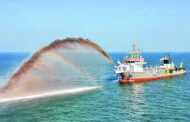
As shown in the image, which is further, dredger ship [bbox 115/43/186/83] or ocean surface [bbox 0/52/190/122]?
dredger ship [bbox 115/43/186/83]

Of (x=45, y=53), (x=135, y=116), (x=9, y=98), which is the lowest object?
(x=135, y=116)

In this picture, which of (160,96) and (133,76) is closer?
(160,96)

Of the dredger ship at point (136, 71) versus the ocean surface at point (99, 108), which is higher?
the dredger ship at point (136, 71)

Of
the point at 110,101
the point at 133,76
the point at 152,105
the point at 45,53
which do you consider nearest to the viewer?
the point at 45,53

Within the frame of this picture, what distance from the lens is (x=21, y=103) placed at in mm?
65812

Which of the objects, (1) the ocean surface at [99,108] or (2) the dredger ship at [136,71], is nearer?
(1) the ocean surface at [99,108]

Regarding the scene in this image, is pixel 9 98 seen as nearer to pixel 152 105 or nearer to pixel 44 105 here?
pixel 44 105

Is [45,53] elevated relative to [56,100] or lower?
elevated

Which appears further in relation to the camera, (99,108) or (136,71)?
(136,71)

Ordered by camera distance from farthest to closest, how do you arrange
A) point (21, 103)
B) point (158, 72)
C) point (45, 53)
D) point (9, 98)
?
point (158, 72) < point (21, 103) < point (9, 98) < point (45, 53)

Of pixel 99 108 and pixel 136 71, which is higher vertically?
pixel 136 71

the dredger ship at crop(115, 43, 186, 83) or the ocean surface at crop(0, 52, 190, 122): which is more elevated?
the dredger ship at crop(115, 43, 186, 83)

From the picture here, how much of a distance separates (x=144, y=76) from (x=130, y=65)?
7.59 meters

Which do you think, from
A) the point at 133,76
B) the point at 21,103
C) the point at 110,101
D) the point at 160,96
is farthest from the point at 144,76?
the point at 21,103
